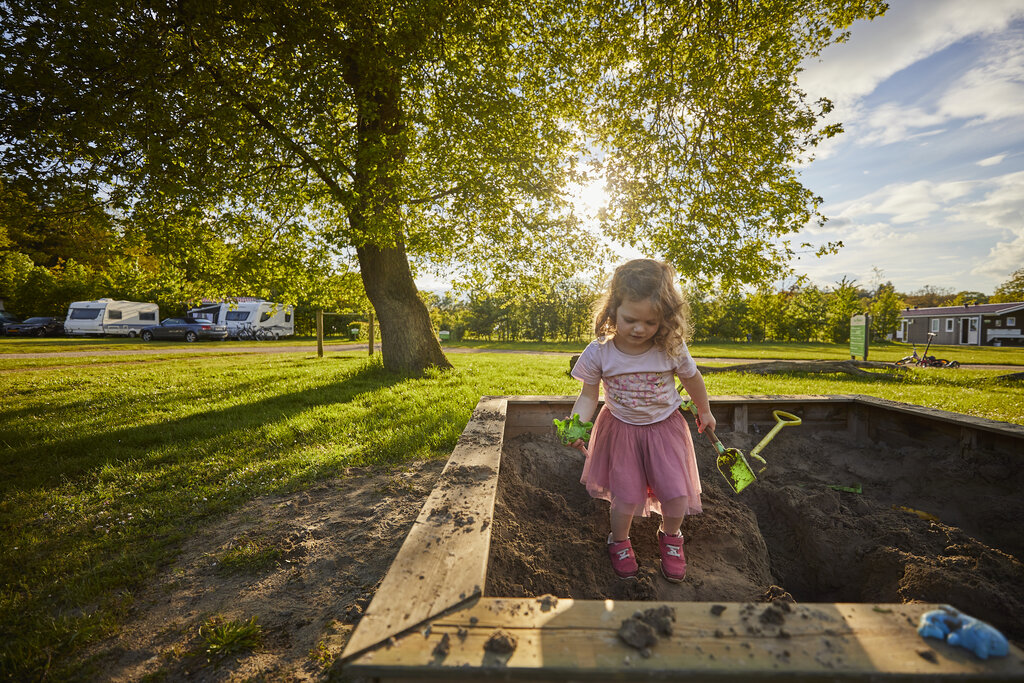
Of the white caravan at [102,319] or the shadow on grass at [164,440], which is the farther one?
the white caravan at [102,319]

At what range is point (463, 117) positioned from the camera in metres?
6.70

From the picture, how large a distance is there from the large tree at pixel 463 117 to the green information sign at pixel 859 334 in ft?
33.1

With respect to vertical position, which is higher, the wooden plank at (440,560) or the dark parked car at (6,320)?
the dark parked car at (6,320)

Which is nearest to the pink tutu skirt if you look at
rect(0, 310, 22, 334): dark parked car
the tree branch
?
the tree branch

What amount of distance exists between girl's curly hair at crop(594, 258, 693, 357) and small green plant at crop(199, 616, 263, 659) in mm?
2310

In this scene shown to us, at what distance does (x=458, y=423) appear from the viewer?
500 cm

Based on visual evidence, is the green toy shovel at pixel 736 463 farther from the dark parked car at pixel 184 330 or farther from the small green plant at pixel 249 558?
the dark parked car at pixel 184 330

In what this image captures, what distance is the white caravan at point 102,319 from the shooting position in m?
26.6

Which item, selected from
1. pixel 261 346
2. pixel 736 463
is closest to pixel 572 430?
pixel 736 463

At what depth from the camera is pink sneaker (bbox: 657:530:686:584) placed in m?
2.11

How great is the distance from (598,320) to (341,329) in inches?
1386

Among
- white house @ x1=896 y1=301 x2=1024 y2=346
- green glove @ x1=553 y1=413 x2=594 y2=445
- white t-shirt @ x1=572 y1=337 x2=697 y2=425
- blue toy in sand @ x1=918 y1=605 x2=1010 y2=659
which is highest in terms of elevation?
white house @ x1=896 y1=301 x2=1024 y2=346

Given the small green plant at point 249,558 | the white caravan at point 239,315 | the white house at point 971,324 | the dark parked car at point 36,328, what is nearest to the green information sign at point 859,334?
the small green plant at point 249,558

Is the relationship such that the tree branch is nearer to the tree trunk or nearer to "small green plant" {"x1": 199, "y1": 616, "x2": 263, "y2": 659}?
the tree trunk
